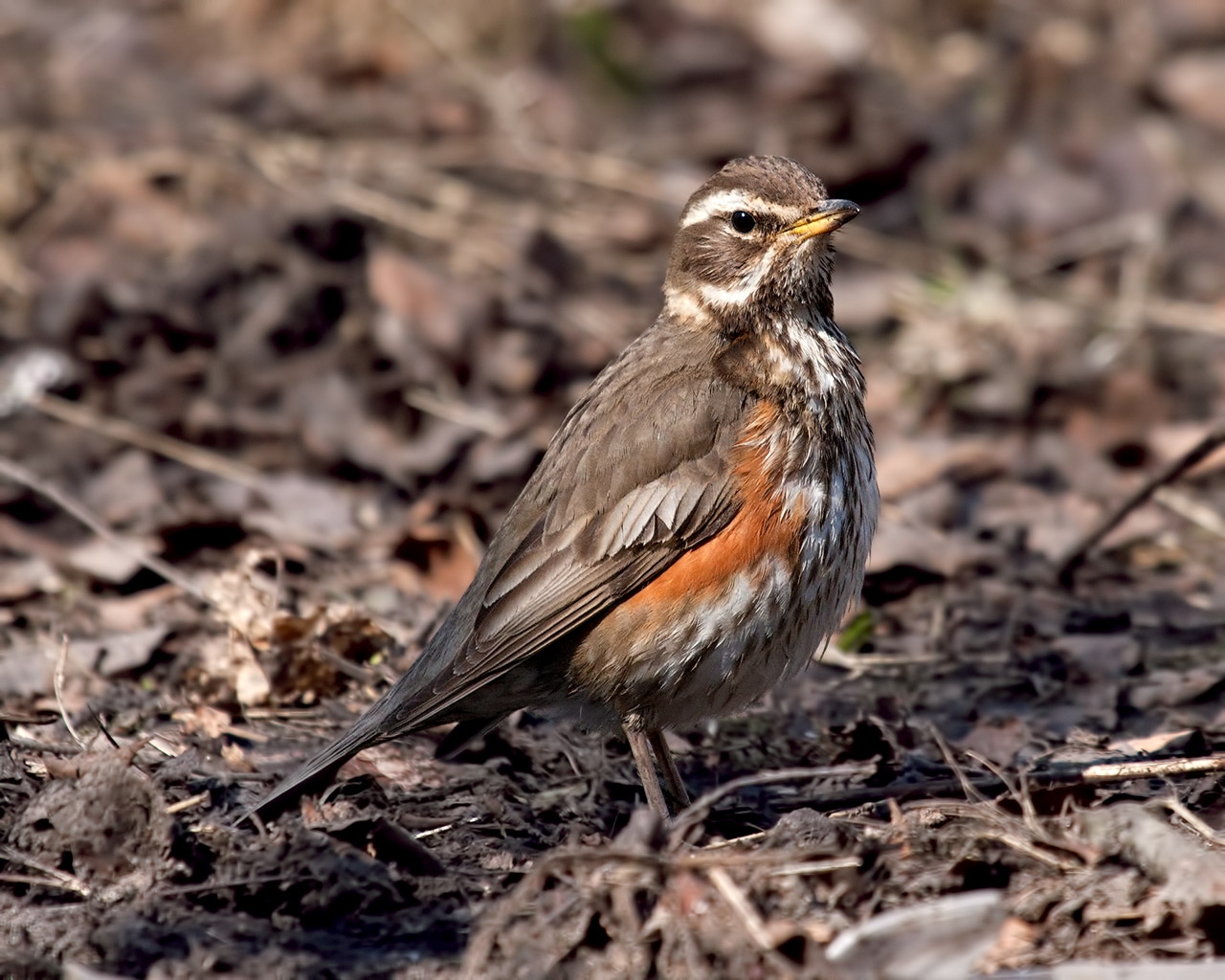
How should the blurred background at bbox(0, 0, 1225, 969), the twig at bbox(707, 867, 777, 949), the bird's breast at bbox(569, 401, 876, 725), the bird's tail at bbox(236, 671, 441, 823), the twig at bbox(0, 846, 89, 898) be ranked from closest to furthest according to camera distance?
the twig at bbox(707, 867, 777, 949) < the twig at bbox(0, 846, 89, 898) < the bird's tail at bbox(236, 671, 441, 823) < the bird's breast at bbox(569, 401, 876, 725) < the blurred background at bbox(0, 0, 1225, 969)

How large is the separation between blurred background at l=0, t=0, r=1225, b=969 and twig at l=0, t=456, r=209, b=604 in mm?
53

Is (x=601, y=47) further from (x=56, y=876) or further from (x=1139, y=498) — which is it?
(x=56, y=876)

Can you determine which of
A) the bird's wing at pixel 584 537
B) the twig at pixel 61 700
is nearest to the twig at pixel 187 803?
the bird's wing at pixel 584 537

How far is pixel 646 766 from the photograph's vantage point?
6.14 m

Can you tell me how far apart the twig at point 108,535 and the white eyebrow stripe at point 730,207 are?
2709 mm

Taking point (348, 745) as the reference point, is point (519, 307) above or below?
above

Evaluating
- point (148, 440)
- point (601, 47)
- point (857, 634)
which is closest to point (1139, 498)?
point (857, 634)

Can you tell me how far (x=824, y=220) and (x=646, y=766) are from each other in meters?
2.15

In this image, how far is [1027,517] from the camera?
354 inches

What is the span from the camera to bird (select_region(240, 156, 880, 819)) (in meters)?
5.96

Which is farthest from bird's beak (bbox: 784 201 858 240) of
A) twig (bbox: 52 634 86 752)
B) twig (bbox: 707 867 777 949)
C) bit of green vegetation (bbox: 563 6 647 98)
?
bit of green vegetation (bbox: 563 6 647 98)

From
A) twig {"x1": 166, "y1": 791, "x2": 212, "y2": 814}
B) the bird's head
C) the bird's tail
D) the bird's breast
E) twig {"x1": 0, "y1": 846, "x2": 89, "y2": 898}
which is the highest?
the bird's head

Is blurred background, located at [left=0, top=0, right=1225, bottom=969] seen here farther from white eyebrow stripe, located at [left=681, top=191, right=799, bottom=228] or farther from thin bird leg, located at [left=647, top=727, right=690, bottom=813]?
white eyebrow stripe, located at [left=681, top=191, right=799, bottom=228]

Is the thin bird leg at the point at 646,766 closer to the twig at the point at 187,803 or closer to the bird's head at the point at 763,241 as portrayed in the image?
the twig at the point at 187,803
